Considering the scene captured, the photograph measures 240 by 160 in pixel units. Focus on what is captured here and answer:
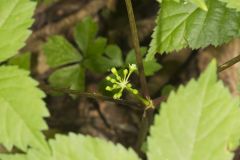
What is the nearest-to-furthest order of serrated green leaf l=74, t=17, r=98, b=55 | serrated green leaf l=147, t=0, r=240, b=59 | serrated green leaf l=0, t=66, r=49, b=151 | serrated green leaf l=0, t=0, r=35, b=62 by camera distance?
1. serrated green leaf l=0, t=66, r=49, b=151
2. serrated green leaf l=0, t=0, r=35, b=62
3. serrated green leaf l=147, t=0, r=240, b=59
4. serrated green leaf l=74, t=17, r=98, b=55

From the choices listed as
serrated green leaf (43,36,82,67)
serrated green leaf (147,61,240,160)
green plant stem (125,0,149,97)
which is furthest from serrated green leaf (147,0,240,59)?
serrated green leaf (43,36,82,67)

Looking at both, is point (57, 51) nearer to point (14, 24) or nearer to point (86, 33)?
point (86, 33)

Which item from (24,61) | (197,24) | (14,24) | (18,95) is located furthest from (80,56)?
(18,95)

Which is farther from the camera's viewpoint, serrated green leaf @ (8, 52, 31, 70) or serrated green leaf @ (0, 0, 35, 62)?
serrated green leaf @ (8, 52, 31, 70)

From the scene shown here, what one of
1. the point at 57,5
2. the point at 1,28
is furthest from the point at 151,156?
the point at 57,5

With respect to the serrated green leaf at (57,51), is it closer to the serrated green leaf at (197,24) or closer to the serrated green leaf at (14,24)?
the serrated green leaf at (197,24)

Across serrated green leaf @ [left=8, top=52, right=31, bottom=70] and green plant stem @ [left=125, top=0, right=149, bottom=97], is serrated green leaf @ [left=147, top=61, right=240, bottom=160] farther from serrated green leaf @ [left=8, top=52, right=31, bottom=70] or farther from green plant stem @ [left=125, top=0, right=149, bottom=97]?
serrated green leaf @ [left=8, top=52, right=31, bottom=70]

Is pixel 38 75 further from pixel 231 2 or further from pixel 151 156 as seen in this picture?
pixel 151 156

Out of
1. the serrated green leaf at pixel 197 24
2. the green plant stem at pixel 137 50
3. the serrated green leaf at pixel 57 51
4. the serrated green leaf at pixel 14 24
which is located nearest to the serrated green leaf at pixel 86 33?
the serrated green leaf at pixel 57 51
